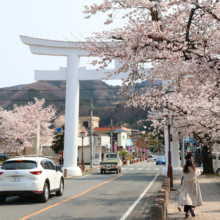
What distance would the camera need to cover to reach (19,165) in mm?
12180

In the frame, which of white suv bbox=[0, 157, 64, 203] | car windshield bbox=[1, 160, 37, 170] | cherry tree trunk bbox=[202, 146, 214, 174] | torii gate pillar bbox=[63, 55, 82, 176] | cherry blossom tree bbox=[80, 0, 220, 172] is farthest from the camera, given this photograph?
cherry tree trunk bbox=[202, 146, 214, 174]

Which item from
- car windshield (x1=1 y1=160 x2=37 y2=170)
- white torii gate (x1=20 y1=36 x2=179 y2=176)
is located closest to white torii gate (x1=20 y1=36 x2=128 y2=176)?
white torii gate (x1=20 y1=36 x2=179 y2=176)

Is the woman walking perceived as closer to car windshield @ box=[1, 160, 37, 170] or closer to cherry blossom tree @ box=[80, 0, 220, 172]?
cherry blossom tree @ box=[80, 0, 220, 172]

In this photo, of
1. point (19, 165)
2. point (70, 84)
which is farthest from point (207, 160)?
point (19, 165)

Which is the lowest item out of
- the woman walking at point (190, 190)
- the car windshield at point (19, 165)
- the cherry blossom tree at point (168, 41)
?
the woman walking at point (190, 190)

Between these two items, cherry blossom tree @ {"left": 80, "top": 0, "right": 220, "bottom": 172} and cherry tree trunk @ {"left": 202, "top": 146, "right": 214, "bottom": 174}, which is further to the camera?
cherry tree trunk @ {"left": 202, "top": 146, "right": 214, "bottom": 174}

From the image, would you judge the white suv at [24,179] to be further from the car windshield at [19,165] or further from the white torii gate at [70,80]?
the white torii gate at [70,80]

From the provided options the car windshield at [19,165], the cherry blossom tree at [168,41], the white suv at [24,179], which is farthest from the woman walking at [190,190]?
the car windshield at [19,165]

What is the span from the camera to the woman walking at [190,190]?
916 centimetres

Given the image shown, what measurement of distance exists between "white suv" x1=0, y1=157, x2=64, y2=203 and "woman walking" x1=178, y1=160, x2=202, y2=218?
5.13 m

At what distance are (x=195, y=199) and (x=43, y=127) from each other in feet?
135

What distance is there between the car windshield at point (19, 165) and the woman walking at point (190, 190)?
5595 millimetres

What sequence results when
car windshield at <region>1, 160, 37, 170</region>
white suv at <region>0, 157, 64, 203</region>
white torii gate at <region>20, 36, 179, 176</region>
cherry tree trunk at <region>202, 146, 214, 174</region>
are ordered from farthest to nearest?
cherry tree trunk at <region>202, 146, 214, 174</region>
white torii gate at <region>20, 36, 179, 176</region>
car windshield at <region>1, 160, 37, 170</region>
white suv at <region>0, 157, 64, 203</region>

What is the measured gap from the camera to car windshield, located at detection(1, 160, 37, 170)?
12109 millimetres
